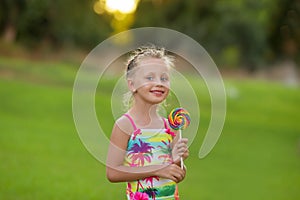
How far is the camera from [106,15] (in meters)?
38.0

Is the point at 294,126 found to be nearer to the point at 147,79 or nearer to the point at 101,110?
the point at 101,110

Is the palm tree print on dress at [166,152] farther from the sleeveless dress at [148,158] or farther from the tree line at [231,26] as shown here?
the tree line at [231,26]

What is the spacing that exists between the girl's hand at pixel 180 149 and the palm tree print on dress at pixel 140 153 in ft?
0.37

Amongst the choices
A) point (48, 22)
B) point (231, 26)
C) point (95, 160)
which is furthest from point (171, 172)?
point (231, 26)

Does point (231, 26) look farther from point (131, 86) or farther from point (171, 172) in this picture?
point (171, 172)

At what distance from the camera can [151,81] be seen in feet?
8.76

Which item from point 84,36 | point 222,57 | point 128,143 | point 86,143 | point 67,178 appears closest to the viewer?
point 86,143

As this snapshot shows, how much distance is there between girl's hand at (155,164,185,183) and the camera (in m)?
2.59

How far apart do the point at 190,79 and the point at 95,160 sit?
58.9 feet

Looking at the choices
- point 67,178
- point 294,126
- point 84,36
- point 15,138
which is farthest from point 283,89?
point 67,178

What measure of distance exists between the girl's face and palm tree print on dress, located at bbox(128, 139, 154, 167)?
0.19 m

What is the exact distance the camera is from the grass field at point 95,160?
841 centimetres

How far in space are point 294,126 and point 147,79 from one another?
18.0 metres

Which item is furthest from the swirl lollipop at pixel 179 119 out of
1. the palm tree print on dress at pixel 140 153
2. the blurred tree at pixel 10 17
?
the blurred tree at pixel 10 17
